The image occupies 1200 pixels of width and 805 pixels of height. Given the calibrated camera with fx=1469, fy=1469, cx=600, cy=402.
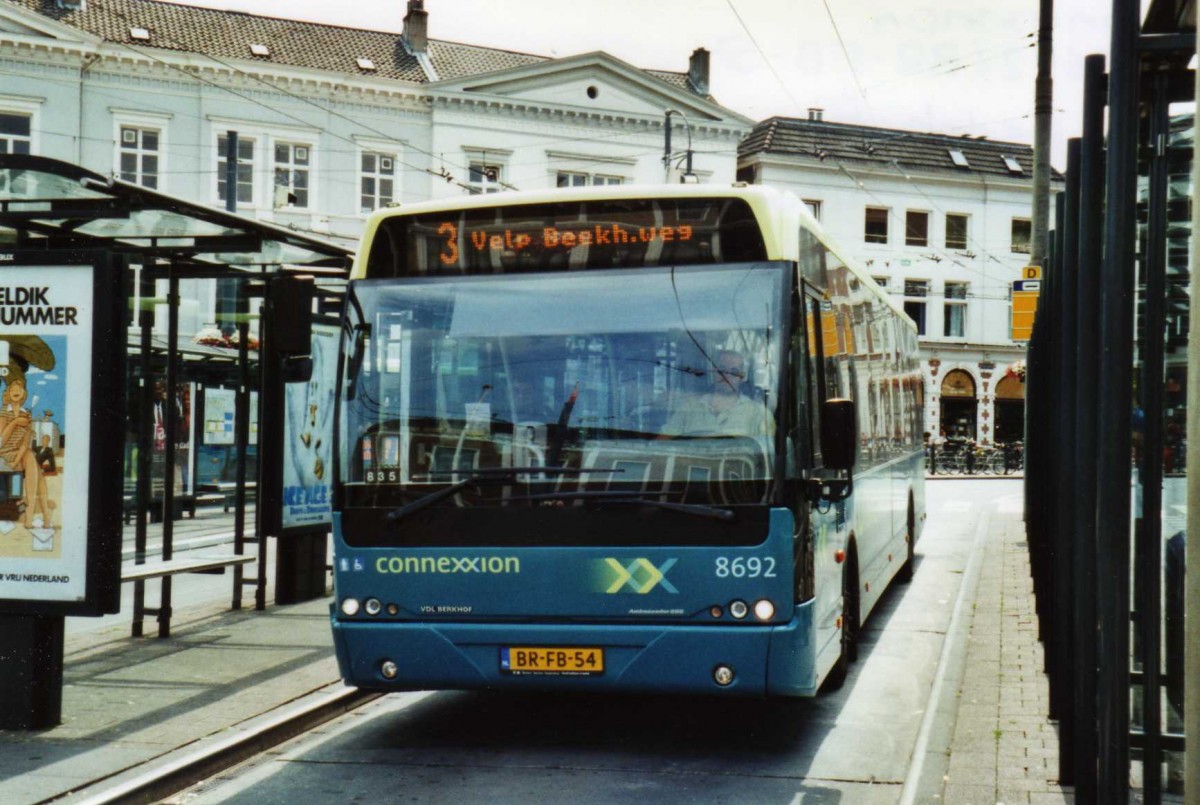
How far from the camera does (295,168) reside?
130 feet

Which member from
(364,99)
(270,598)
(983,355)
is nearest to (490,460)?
(270,598)

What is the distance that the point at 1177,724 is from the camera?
461 cm

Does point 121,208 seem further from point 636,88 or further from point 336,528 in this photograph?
point 636,88

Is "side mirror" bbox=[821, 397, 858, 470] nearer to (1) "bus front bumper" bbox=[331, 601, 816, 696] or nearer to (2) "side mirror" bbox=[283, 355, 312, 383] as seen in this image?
(1) "bus front bumper" bbox=[331, 601, 816, 696]

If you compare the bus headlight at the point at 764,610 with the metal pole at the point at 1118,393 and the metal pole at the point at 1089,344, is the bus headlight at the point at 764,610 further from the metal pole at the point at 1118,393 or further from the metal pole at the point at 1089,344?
the metal pole at the point at 1118,393

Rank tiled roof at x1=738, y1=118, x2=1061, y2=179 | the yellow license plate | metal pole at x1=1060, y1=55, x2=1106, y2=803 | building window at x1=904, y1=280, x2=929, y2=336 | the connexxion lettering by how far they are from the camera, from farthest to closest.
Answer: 1. building window at x1=904, y1=280, x2=929, y2=336
2. tiled roof at x1=738, y1=118, x2=1061, y2=179
3. the connexxion lettering
4. the yellow license plate
5. metal pole at x1=1060, y1=55, x2=1106, y2=803

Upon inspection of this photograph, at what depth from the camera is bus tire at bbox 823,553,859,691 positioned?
9016 millimetres

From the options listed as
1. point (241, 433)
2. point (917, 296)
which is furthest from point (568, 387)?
point (917, 296)

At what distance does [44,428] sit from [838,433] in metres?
4.05

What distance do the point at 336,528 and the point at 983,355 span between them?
49.6m

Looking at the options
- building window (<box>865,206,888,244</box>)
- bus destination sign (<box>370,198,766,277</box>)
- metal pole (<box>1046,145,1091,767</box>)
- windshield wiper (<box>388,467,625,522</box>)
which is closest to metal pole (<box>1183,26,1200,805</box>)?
metal pole (<box>1046,145,1091,767</box>)

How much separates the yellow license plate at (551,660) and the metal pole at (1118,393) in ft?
10.3

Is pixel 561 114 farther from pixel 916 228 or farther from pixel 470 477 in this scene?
pixel 470 477

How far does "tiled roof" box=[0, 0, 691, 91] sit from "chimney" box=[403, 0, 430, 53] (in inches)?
12.1
